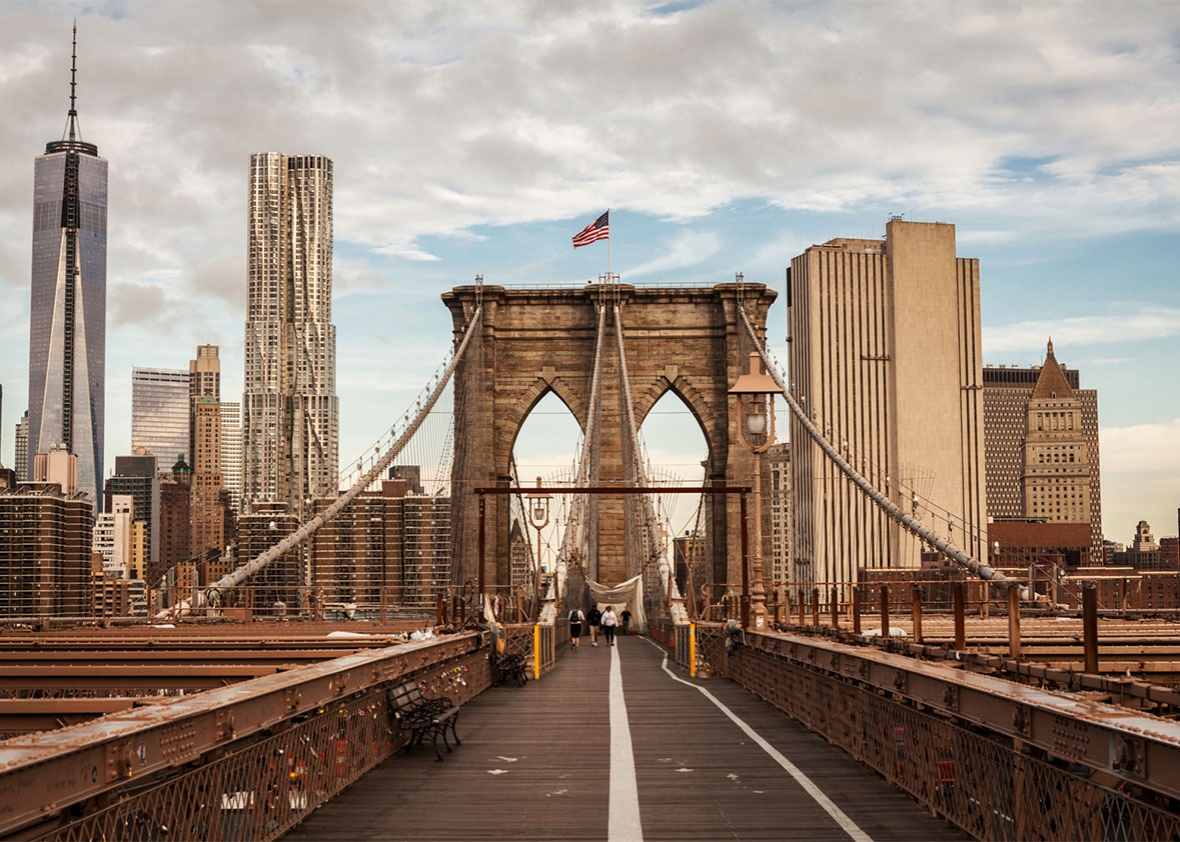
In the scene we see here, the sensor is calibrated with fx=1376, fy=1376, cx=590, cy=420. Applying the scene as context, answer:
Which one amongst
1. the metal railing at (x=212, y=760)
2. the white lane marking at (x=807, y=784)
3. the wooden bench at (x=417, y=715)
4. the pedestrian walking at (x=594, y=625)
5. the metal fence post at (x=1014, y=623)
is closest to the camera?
the metal railing at (x=212, y=760)

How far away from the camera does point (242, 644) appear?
741 inches

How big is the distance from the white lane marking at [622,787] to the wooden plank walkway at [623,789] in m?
0.02

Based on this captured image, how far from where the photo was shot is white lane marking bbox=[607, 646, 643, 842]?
31.1 ft

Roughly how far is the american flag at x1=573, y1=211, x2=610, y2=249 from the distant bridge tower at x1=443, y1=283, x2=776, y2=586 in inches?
106

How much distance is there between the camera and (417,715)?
1347 cm

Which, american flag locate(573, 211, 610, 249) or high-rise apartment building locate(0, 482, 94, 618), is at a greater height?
american flag locate(573, 211, 610, 249)

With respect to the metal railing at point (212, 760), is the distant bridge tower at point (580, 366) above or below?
above

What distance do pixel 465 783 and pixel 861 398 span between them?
7059 inches

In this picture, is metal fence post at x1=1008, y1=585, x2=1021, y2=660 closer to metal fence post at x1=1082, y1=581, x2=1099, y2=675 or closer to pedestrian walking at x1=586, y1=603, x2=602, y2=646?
metal fence post at x1=1082, y1=581, x2=1099, y2=675

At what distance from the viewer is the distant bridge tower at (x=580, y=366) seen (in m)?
Answer: 66.4

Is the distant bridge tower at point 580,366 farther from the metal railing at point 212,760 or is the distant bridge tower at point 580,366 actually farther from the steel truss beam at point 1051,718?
the steel truss beam at point 1051,718

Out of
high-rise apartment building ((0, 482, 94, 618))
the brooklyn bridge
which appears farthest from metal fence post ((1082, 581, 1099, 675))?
high-rise apartment building ((0, 482, 94, 618))

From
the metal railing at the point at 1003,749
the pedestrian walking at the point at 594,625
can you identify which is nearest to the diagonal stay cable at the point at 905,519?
the metal railing at the point at 1003,749

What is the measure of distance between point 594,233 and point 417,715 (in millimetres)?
54392
